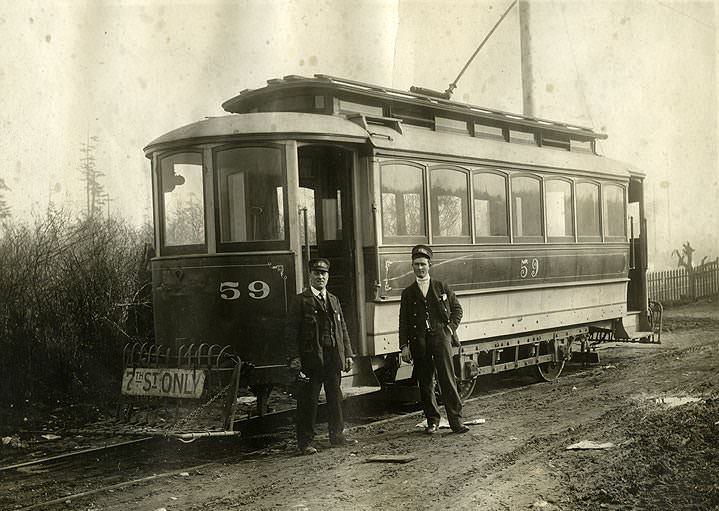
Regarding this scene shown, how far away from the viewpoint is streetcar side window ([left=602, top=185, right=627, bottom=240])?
12.4 m

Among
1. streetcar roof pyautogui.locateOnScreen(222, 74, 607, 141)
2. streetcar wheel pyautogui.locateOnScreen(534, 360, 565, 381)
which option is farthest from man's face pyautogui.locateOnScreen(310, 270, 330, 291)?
streetcar wheel pyautogui.locateOnScreen(534, 360, 565, 381)

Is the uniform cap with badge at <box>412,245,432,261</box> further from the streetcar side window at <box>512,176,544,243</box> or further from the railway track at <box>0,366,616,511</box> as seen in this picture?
the streetcar side window at <box>512,176,544,243</box>

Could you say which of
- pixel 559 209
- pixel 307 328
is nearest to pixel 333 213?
pixel 307 328

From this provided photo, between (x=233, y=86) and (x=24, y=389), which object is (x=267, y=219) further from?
(x=24, y=389)

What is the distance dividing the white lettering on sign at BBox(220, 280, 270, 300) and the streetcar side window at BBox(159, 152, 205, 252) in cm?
53

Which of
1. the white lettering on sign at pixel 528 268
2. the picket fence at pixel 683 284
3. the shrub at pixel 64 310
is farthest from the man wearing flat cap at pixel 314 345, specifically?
the picket fence at pixel 683 284

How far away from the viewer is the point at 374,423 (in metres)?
8.57

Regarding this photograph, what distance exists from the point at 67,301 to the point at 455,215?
5.36 metres

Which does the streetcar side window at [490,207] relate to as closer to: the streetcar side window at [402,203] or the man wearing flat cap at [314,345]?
the streetcar side window at [402,203]

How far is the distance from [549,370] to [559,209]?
2.44 meters

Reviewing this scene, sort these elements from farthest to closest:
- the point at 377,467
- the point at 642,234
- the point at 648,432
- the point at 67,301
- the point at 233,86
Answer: the point at 642,234
the point at 67,301
the point at 233,86
the point at 648,432
the point at 377,467

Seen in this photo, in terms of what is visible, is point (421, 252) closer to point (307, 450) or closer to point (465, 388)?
point (307, 450)

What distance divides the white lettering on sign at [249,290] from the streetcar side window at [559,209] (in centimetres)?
501

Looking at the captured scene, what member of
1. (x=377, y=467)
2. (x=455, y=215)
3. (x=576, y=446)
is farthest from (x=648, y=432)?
(x=455, y=215)
